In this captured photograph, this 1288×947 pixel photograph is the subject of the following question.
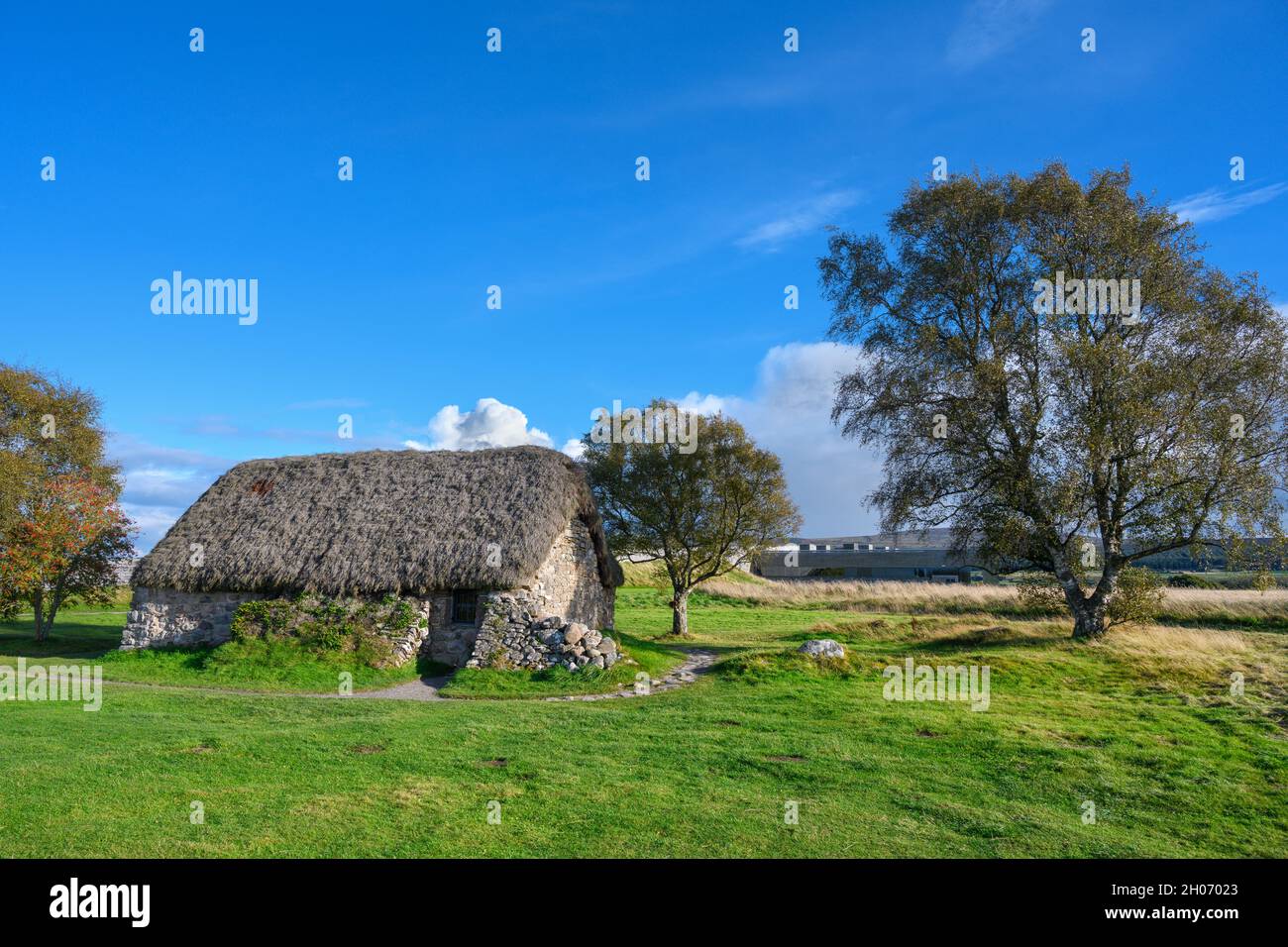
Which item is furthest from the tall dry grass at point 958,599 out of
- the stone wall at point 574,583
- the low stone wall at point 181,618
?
the low stone wall at point 181,618

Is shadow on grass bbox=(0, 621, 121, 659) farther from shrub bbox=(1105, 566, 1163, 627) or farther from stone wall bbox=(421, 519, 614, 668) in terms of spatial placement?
shrub bbox=(1105, 566, 1163, 627)

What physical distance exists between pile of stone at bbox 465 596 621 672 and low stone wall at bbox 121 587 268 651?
7.12 meters

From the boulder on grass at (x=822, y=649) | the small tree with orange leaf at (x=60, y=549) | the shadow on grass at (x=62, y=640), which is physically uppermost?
the small tree with orange leaf at (x=60, y=549)

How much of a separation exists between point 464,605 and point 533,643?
276 cm

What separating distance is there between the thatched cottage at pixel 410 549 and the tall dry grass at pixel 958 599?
19393 mm

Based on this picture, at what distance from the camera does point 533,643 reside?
18.2 meters

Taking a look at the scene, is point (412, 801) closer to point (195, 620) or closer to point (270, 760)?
point (270, 760)

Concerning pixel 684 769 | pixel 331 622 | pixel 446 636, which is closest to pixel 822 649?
pixel 446 636

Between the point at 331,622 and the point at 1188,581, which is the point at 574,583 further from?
the point at 1188,581

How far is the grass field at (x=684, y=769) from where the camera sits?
24.3 feet

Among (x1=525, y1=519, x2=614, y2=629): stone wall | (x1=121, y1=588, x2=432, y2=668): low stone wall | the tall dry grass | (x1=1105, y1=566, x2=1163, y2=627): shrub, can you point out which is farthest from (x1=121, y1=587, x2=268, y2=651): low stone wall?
the tall dry grass

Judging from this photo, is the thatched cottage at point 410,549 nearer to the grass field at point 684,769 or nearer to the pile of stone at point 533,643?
the pile of stone at point 533,643

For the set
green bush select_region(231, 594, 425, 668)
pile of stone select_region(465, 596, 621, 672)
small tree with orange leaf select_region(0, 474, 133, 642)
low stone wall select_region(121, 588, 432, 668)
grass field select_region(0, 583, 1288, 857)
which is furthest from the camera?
small tree with orange leaf select_region(0, 474, 133, 642)

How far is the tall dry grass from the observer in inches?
1166
